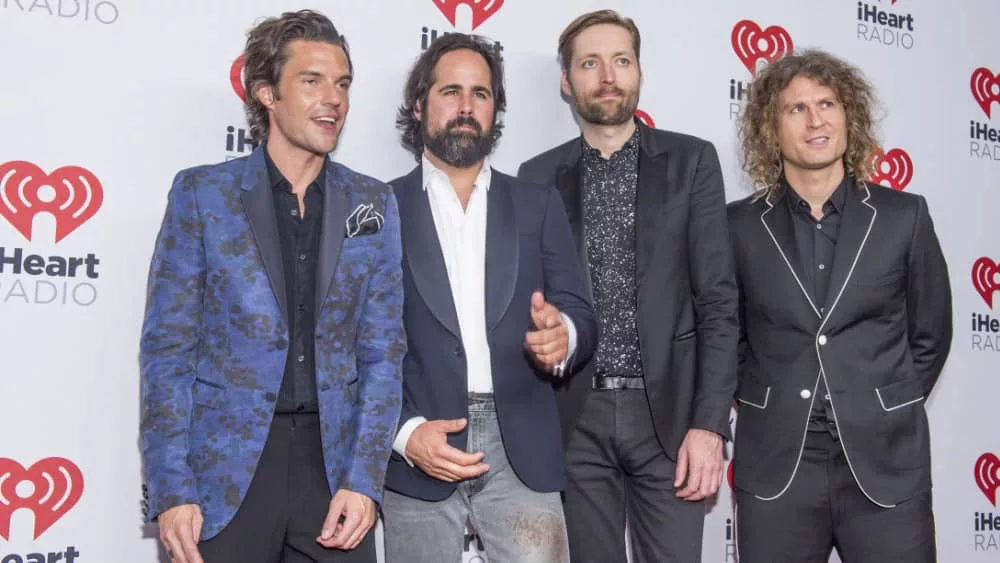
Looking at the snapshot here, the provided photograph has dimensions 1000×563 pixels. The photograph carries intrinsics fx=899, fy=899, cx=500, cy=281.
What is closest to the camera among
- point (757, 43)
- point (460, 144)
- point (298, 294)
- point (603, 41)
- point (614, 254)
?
point (298, 294)

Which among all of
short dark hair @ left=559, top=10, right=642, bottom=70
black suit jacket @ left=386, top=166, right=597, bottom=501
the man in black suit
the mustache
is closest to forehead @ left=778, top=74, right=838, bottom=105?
the man in black suit

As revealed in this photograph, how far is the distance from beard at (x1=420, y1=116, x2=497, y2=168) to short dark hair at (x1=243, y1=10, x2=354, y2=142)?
0.37 meters

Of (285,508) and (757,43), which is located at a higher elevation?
(757,43)

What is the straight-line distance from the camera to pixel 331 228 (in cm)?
255

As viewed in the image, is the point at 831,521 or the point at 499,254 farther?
the point at 831,521

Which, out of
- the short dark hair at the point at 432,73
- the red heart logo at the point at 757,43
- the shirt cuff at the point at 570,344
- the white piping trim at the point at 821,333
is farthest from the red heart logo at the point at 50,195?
the red heart logo at the point at 757,43

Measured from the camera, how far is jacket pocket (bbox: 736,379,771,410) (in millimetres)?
3160

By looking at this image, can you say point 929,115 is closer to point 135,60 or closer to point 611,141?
point 611,141

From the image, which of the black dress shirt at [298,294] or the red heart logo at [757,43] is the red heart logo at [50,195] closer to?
the black dress shirt at [298,294]

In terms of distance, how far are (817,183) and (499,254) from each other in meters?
1.37

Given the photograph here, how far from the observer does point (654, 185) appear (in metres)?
3.20

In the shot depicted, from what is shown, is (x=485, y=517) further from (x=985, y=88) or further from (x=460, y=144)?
(x=985, y=88)

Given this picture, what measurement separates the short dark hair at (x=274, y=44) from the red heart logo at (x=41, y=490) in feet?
4.50

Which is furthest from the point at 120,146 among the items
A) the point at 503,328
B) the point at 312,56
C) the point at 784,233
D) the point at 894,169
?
the point at 894,169
